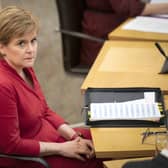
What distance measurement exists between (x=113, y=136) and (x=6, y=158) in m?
0.48

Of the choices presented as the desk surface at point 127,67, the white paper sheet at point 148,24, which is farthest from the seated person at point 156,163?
the white paper sheet at point 148,24

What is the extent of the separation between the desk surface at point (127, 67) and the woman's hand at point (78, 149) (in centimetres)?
25

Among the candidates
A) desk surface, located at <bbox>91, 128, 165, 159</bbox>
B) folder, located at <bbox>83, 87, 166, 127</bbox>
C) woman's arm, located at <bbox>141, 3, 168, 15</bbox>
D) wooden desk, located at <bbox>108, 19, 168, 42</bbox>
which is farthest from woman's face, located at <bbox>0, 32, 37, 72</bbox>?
woman's arm, located at <bbox>141, 3, 168, 15</bbox>

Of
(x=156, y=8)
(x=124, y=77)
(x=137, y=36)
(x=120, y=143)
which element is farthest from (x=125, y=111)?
(x=156, y=8)

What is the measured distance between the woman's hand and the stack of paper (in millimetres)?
204

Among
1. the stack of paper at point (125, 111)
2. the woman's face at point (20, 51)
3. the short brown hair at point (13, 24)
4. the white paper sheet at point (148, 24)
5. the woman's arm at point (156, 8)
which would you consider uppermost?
the short brown hair at point (13, 24)

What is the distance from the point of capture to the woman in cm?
197

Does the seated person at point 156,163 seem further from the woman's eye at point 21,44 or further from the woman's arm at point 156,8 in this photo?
the woman's arm at point 156,8

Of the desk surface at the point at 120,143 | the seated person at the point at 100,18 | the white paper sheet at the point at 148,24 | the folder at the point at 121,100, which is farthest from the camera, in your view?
the seated person at the point at 100,18

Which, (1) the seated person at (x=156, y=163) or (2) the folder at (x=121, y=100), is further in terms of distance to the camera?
(2) the folder at (x=121, y=100)

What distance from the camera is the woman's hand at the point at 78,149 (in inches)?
82.9

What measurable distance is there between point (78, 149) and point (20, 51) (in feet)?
1.61

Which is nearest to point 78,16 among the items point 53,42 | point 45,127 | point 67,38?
point 67,38

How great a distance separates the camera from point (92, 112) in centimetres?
200
